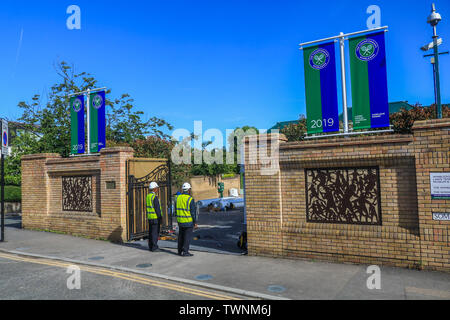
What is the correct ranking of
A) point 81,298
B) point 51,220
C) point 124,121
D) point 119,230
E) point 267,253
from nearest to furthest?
point 81,298 → point 267,253 → point 119,230 → point 51,220 → point 124,121

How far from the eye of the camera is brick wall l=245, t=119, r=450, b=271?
23.1ft

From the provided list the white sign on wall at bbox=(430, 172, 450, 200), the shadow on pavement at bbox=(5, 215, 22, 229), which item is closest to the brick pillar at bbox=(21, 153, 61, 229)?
the shadow on pavement at bbox=(5, 215, 22, 229)

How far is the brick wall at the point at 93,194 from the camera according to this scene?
37.7 ft

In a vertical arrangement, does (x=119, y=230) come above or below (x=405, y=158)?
below

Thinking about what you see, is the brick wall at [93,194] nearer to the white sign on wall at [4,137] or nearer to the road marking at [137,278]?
the white sign on wall at [4,137]

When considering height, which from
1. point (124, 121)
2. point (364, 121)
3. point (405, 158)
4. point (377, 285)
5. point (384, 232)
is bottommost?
point (377, 285)

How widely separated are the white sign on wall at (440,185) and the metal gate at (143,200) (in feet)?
26.6

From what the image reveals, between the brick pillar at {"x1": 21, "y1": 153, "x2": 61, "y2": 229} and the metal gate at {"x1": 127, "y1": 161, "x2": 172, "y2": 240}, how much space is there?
430 cm

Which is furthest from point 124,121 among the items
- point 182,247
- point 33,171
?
point 182,247

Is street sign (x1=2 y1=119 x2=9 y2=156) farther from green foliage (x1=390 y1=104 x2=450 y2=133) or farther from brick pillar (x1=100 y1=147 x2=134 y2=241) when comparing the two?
green foliage (x1=390 y1=104 x2=450 y2=133)

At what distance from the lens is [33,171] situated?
46.2 feet

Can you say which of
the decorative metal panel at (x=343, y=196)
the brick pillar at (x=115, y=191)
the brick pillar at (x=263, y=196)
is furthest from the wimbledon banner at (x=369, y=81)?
the brick pillar at (x=115, y=191)
